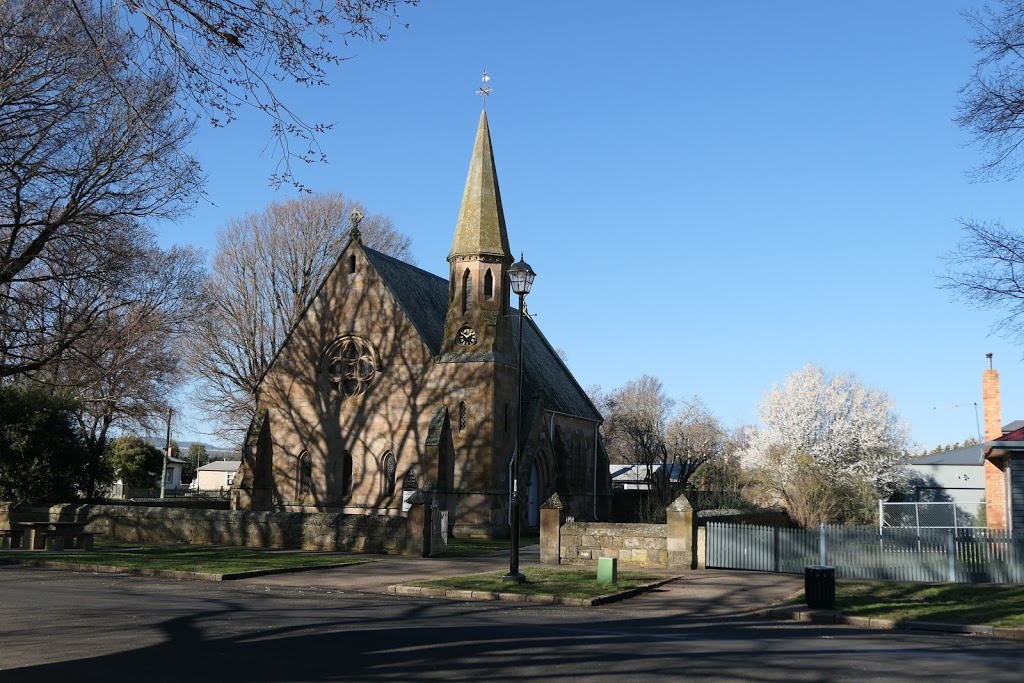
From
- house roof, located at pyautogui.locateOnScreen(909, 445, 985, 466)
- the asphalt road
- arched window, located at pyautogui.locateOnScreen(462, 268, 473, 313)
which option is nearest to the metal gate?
the asphalt road

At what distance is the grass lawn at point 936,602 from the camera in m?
15.7

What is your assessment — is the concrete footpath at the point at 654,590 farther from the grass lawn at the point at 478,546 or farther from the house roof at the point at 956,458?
the house roof at the point at 956,458

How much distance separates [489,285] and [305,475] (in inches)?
438

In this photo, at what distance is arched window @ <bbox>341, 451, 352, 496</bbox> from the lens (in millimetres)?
37156

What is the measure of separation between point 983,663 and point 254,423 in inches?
1257

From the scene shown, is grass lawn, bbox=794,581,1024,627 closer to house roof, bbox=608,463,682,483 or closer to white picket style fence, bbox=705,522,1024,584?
white picket style fence, bbox=705,522,1024,584

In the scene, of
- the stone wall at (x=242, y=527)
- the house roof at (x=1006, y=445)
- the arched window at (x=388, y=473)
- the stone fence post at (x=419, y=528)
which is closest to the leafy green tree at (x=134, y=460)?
the arched window at (x=388, y=473)

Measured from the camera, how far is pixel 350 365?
3769cm

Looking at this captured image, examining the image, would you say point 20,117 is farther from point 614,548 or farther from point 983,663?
point 983,663

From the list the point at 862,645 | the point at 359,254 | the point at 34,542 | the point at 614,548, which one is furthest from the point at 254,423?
the point at 862,645

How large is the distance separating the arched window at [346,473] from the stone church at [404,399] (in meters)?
0.06

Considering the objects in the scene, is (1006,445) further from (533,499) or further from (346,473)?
(346,473)

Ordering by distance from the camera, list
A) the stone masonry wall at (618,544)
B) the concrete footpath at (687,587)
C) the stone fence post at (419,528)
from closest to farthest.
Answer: the concrete footpath at (687,587) → the stone masonry wall at (618,544) → the stone fence post at (419,528)

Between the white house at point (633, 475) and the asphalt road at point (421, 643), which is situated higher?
the white house at point (633, 475)
